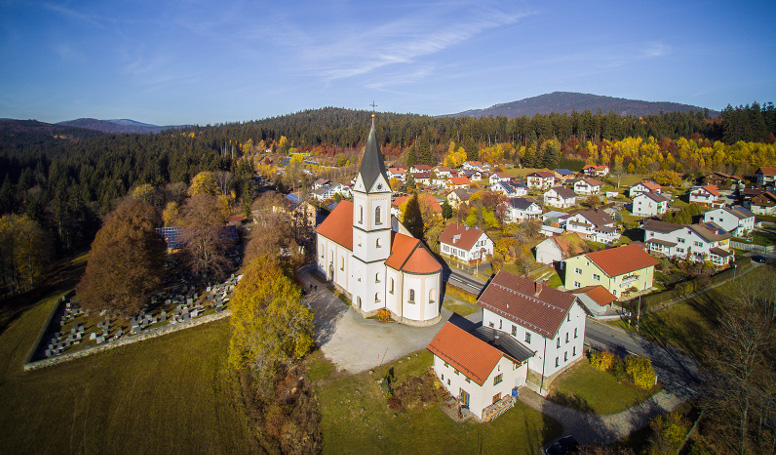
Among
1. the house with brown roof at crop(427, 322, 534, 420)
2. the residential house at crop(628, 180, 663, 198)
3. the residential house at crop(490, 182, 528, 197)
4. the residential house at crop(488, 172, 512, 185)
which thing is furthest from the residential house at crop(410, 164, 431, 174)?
the house with brown roof at crop(427, 322, 534, 420)

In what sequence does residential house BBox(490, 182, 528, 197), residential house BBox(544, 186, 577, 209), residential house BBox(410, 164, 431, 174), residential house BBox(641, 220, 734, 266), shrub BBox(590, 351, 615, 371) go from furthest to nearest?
residential house BBox(410, 164, 431, 174) → residential house BBox(490, 182, 528, 197) → residential house BBox(544, 186, 577, 209) → residential house BBox(641, 220, 734, 266) → shrub BBox(590, 351, 615, 371)

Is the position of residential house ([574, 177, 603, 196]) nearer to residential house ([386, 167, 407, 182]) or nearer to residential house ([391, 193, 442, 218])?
residential house ([391, 193, 442, 218])

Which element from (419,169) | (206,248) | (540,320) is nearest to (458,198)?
(419,169)

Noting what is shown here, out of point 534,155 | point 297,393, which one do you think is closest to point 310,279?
point 297,393

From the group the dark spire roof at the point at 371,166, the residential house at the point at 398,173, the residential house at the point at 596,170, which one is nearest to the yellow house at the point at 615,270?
the dark spire roof at the point at 371,166

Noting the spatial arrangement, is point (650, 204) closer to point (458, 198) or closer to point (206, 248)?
point (458, 198)

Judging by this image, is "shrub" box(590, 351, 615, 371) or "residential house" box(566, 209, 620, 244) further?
"residential house" box(566, 209, 620, 244)
